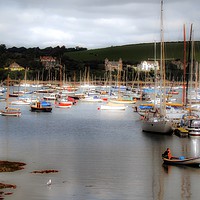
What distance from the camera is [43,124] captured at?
94438mm

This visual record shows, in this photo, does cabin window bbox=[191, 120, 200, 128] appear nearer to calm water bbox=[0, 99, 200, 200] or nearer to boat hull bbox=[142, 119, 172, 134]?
calm water bbox=[0, 99, 200, 200]

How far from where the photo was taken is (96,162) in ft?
171

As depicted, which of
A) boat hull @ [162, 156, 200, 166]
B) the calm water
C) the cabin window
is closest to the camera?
the calm water

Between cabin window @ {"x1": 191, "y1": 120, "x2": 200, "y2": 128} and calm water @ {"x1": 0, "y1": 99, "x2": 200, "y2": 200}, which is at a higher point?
cabin window @ {"x1": 191, "y1": 120, "x2": 200, "y2": 128}

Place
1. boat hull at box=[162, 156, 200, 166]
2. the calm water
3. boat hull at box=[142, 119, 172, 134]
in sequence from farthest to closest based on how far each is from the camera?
boat hull at box=[142, 119, 172, 134], boat hull at box=[162, 156, 200, 166], the calm water

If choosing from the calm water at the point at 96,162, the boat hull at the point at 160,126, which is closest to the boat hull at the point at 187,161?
the calm water at the point at 96,162

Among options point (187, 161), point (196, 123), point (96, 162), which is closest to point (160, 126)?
point (196, 123)

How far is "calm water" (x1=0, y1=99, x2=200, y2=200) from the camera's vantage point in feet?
129

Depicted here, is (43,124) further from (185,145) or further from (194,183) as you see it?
(194,183)

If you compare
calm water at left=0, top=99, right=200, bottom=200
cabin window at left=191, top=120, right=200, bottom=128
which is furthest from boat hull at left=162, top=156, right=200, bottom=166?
cabin window at left=191, top=120, right=200, bottom=128

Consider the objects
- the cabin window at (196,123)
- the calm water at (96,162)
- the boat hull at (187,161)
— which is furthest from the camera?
the cabin window at (196,123)

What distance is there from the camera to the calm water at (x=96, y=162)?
39.3 m

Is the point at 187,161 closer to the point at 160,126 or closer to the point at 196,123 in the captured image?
the point at 196,123

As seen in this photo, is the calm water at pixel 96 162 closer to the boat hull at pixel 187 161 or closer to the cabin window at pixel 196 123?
the boat hull at pixel 187 161
